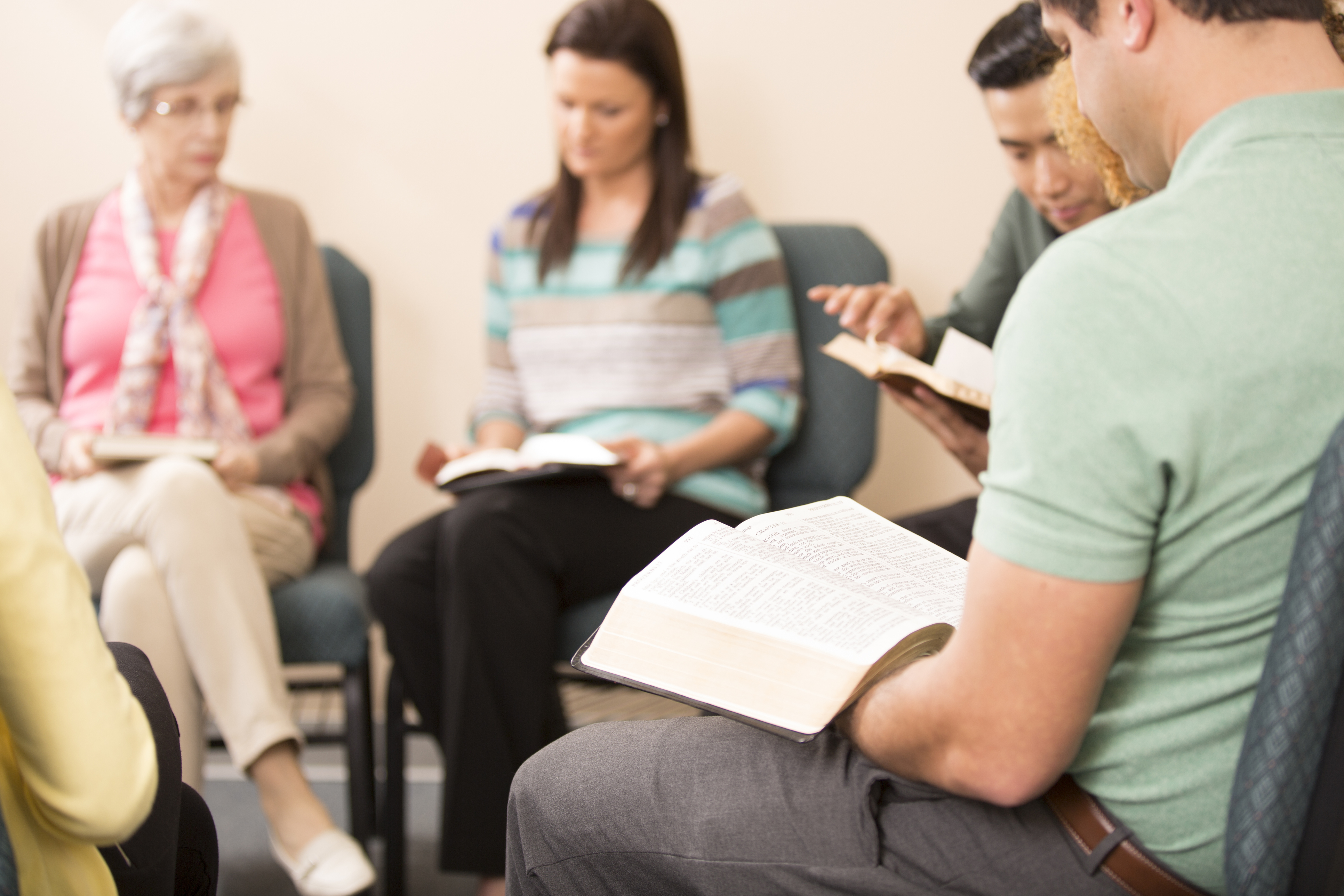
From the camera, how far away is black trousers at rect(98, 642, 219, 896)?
2.33ft

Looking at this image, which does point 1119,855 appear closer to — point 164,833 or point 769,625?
point 769,625

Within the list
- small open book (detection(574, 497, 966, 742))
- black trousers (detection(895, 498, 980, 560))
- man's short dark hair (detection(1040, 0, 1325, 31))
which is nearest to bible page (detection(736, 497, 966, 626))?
small open book (detection(574, 497, 966, 742))

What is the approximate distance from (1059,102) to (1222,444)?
61 cm

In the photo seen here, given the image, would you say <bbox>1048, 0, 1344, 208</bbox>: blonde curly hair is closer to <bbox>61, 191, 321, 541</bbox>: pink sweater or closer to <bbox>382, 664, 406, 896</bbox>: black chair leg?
<bbox>382, 664, 406, 896</bbox>: black chair leg

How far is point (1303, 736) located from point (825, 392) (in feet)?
4.10

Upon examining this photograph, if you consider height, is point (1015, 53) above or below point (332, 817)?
above

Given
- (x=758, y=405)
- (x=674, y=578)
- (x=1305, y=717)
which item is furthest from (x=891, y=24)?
(x=1305, y=717)

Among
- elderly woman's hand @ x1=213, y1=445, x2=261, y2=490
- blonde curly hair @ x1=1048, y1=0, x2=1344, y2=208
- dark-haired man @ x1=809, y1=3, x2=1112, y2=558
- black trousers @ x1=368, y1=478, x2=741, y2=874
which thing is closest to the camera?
blonde curly hair @ x1=1048, y1=0, x2=1344, y2=208

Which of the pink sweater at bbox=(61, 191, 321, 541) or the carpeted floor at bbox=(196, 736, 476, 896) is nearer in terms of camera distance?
the carpeted floor at bbox=(196, 736, 476, 896)

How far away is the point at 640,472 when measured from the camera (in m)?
1.58

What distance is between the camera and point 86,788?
60cm

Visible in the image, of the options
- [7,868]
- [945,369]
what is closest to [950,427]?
[945,369]

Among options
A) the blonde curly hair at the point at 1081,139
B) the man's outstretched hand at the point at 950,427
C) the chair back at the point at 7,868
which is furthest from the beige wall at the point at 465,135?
the chair back at the point at 7,868

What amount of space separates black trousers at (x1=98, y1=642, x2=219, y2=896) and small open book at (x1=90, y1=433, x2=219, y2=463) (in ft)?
2.57
